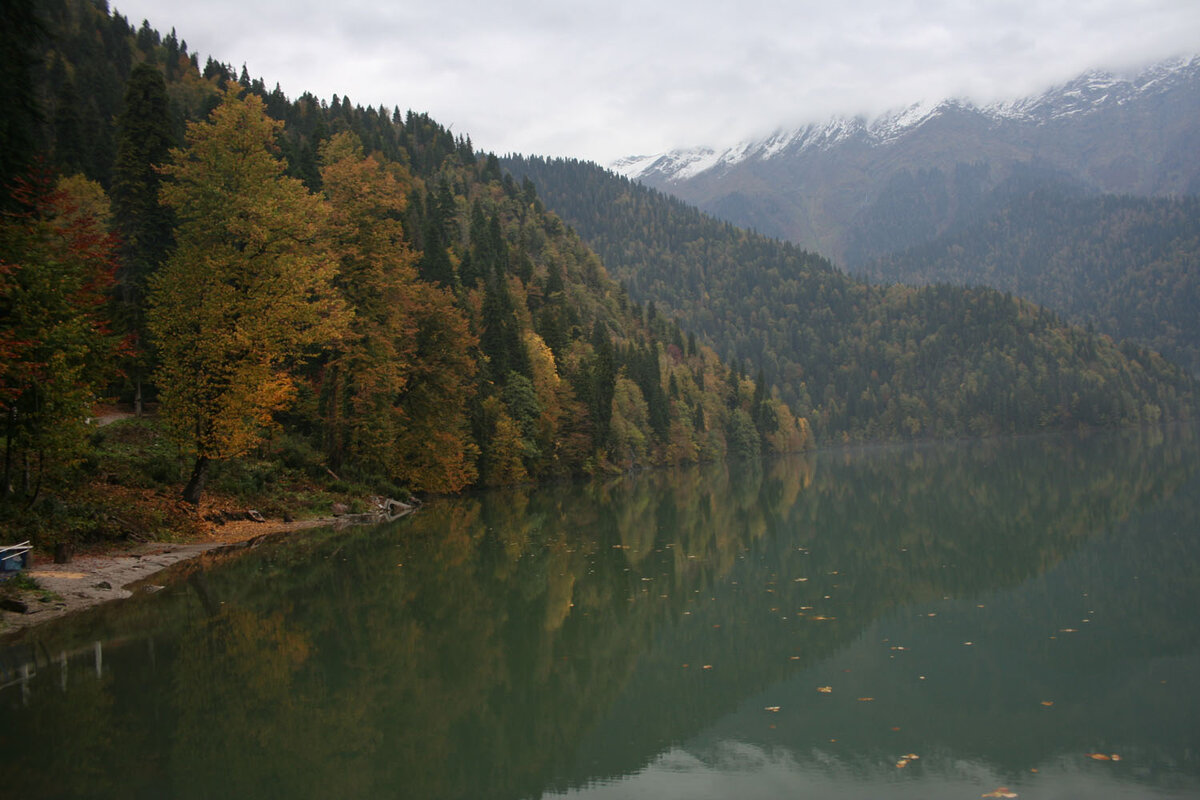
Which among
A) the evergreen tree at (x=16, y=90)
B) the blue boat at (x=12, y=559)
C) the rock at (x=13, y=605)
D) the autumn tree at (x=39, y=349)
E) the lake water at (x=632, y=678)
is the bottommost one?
the lake water at (x=632, y=678)

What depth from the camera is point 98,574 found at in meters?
20.3

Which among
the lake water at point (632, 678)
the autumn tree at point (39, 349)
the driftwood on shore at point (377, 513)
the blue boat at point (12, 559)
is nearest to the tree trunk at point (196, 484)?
the autumn tree at point (39, 349)

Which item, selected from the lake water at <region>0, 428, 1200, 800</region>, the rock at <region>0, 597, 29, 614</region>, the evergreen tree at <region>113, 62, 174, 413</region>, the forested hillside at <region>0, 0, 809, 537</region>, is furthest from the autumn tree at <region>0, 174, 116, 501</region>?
the evergreen tree at <region>113, 62, 174, 413</region>

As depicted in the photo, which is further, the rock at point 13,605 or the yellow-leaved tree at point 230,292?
the yellow-leaved tree at point 230,292

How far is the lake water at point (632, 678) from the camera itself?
9.05m

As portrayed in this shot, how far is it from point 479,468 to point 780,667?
4708 cm

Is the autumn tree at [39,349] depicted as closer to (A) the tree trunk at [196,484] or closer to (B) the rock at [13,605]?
(B) the rock at [13,605]

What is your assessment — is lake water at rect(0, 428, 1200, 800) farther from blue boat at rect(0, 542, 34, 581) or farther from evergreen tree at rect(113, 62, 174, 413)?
evergreen tree at rect(113, 62, 174, 413)

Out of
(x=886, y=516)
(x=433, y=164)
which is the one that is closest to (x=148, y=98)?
(x=886, y=516)

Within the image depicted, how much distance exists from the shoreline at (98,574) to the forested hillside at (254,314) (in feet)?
9.20

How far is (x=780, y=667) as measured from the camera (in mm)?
13086

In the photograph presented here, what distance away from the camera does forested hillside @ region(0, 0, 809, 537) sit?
21.8 metres

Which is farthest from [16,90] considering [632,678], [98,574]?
[632,678]

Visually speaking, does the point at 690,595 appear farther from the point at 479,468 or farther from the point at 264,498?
the point at 479,468
